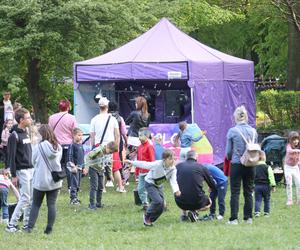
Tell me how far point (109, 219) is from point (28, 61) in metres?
11.2

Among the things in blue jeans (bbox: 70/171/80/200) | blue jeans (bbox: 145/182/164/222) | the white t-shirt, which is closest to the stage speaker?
blue jeans (bbox: 70/171/80/200)

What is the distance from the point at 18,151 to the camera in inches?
412

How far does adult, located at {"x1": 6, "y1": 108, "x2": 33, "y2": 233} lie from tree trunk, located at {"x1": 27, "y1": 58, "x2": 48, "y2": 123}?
12.3m

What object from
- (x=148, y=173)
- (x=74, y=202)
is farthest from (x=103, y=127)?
(x=148, y=173)

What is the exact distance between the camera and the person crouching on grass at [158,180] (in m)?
10.5

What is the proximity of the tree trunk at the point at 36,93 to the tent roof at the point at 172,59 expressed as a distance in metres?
4.76

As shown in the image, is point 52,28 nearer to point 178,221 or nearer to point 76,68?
point 76,68

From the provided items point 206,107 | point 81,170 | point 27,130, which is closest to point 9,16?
point 206,107

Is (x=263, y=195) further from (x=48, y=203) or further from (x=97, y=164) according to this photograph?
(x=48, y=203)

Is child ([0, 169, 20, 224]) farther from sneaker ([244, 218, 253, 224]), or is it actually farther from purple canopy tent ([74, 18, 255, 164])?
purple canopy tent ([74, 18, 255, 164])

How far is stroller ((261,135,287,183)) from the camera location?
1543 cm

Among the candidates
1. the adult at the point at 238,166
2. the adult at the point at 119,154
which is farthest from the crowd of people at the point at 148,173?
the adult at the point at 119,154

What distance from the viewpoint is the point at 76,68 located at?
60.1ft

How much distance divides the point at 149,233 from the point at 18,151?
2214 millimetres
